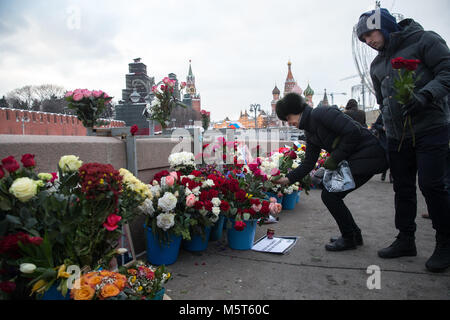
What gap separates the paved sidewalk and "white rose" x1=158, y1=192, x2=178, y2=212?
581 mm

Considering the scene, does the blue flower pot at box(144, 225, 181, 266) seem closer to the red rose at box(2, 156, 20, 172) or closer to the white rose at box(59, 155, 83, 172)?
the white rose at box(59, 155, 83, 172)

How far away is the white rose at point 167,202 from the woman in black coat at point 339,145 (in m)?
1.10

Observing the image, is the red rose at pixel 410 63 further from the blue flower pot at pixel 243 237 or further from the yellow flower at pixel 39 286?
the yellow flower at pixel 39 286

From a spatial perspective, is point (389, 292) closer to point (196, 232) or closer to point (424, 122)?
point (424, 122)

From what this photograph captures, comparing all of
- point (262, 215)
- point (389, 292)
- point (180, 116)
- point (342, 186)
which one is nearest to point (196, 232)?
point (262, 215)

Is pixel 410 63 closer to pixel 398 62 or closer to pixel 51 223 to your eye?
pixel 398 62

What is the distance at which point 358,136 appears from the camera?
9.23 feet

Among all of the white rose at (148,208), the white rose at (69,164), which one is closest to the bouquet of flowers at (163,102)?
the white rose at (148,208)

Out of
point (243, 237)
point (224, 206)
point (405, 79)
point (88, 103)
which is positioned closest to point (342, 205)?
point (243, 237)

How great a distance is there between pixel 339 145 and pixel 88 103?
10.8ft

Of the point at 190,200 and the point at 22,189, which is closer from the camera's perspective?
the point at 22,189

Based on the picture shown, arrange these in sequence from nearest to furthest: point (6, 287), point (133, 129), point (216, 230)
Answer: point (6, 287), point (133, 129), point (216, 230)

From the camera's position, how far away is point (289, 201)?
5035 millimetres

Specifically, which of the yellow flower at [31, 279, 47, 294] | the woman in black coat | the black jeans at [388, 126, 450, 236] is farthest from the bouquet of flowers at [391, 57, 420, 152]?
the yellow flower at [31, 279, 47, 294]
